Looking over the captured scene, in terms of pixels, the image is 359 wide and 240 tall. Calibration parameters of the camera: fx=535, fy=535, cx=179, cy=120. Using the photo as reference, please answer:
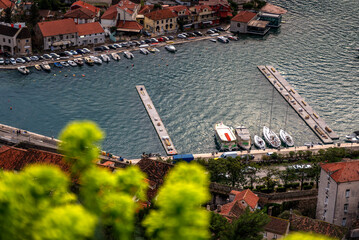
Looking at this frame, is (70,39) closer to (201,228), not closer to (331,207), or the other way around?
(331,207)

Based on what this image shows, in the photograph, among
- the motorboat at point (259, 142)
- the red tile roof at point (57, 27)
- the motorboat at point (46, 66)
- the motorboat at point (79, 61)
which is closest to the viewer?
the motorboat at point (259, 142)

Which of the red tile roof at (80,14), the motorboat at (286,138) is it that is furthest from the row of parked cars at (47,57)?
the motorboat at (286,138)

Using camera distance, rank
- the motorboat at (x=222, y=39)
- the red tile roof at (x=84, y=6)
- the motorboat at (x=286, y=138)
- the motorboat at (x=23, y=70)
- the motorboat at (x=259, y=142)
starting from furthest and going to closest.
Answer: the red tile roof at (x=84, y=6), the motorboat at (x=222, y=39), the motorboat at (x=23, y=70), the motorboat at (x=286, y=138), the motorboat at (x=259, y=142)

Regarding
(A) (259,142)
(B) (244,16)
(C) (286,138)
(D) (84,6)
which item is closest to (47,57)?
(D) (84,6)

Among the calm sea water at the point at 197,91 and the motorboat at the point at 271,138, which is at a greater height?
the calm sea water at the point at 197,91

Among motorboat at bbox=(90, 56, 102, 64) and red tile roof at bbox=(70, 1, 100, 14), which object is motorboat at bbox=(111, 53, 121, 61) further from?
red tile roof at bbox=(70, 1, 100, 14)

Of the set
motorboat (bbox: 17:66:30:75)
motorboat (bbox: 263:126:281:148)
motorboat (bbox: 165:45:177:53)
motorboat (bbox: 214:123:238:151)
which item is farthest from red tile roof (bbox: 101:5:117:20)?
motorboat (bbox: 263:126:281:148)

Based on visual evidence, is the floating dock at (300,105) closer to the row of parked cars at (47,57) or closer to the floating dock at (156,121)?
the floating dock at (156,121)

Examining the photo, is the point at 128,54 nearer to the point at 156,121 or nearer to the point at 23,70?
the point at 23,70

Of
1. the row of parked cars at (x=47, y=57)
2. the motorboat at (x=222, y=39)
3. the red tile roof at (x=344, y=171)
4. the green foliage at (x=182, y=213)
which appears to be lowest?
the motorboat at (x=222, y=39)
